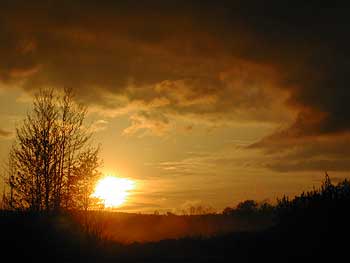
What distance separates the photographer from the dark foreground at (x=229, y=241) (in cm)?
1914

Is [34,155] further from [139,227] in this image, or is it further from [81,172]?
[139,227]

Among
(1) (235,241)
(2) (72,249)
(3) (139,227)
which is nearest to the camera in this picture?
(2) (72,249)

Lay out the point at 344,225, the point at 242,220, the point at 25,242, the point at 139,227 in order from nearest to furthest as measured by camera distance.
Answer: the point at 344,225
the point at 25,242
the point at 242,220
the point at 139,227

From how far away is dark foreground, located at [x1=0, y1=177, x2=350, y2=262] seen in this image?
62.8ft

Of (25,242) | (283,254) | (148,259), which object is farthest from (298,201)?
(25,242)

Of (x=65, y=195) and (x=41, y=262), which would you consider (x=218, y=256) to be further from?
(x=65, y=195)

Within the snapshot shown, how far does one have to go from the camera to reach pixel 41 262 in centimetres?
1991

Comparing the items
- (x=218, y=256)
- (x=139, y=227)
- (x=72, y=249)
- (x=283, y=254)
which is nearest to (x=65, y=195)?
(x=72, y=249)

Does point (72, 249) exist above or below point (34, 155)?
below

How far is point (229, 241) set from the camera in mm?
23875

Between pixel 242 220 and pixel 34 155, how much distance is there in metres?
24.1

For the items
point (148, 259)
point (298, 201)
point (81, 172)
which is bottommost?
point (148, 259)

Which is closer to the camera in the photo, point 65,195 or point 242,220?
point 65,195

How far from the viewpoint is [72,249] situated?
71.3ft
